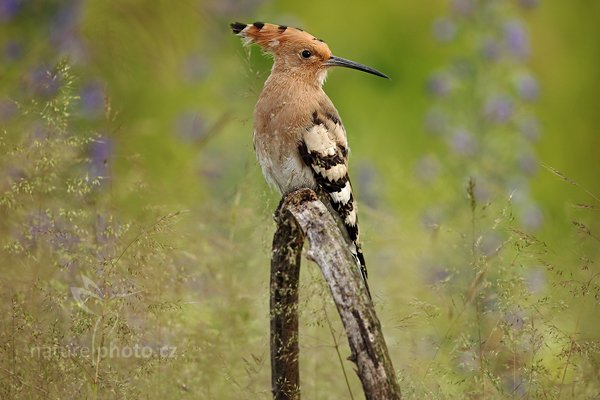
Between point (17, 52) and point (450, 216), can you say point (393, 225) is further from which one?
point (17, 52)

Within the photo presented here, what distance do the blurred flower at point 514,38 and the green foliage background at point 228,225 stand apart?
0.06m

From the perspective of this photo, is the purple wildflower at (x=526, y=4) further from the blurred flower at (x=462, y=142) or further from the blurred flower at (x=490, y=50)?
the blurred flower at (x=462, y=142)

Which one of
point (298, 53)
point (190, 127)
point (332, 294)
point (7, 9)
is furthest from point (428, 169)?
point (332, 294)

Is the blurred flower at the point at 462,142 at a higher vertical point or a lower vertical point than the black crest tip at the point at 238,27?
lower

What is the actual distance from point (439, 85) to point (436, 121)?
0.52 ft

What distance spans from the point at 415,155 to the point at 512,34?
920 mm

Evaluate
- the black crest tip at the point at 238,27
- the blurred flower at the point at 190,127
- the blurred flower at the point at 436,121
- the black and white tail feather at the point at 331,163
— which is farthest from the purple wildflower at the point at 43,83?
the blurred flower at the point at 436,121

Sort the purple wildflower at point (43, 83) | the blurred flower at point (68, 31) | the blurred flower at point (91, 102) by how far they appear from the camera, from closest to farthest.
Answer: the purple wildflower at point (43, 83) → the blurred flower at point (68, 31) → the blurred flower at point (91, 102)

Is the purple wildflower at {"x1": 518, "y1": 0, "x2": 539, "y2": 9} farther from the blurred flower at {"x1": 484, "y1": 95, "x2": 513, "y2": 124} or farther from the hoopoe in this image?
the hoopoe

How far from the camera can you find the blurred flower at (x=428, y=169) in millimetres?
3904

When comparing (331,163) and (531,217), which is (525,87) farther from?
(331,163)

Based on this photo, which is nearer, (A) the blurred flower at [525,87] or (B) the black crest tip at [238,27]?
(B) the black crest tip at [238,27]

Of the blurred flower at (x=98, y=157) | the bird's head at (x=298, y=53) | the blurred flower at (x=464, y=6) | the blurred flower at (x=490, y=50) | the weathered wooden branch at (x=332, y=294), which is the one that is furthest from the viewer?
the blurred flower at (x=464, y=6)

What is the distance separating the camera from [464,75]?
4.03 meters
